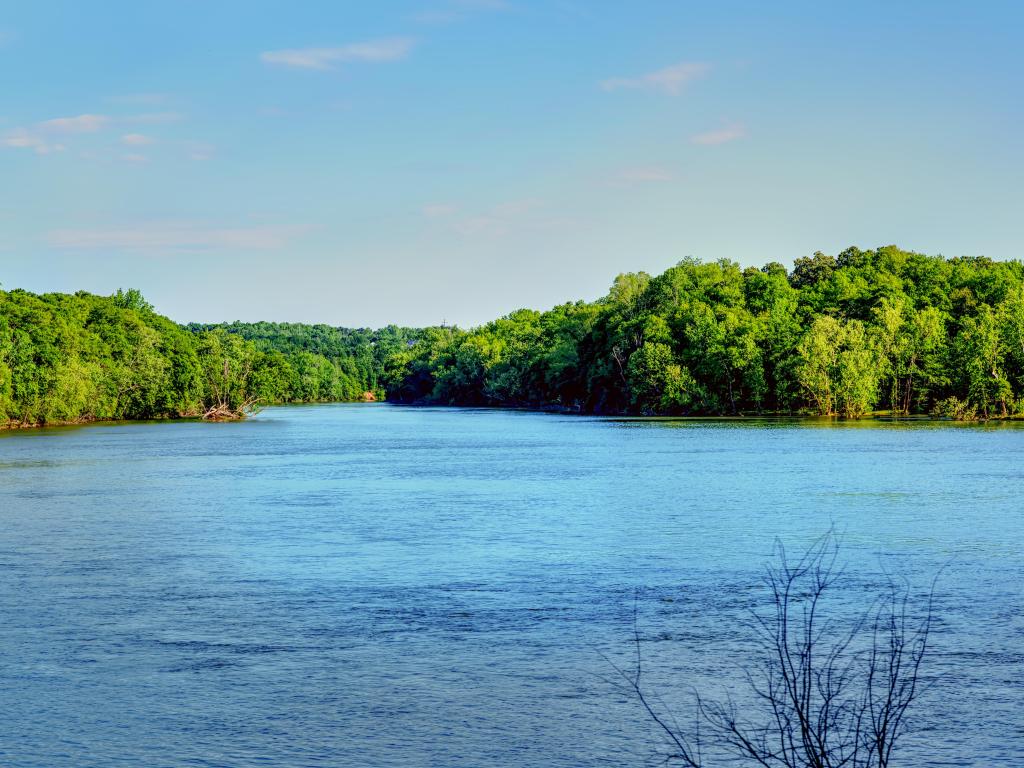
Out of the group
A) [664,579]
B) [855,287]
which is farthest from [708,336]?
[664,579]

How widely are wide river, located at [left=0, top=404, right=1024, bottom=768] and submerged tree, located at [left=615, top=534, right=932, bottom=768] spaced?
33 centimetres

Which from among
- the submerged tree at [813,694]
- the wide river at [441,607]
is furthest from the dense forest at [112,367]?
the submerged tree at [813,694]

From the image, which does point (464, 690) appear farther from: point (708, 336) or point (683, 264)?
point (683, 264)

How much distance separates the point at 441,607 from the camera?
1684cm

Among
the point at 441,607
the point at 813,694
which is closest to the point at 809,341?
the point at 441,607

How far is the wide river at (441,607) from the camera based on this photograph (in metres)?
11.1

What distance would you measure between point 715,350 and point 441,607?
96129 millimetres

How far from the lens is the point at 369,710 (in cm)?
1187

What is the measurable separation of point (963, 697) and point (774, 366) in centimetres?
10046

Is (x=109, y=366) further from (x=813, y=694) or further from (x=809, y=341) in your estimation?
(x=813, y=694)

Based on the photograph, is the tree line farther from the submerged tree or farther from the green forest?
the submerged tree

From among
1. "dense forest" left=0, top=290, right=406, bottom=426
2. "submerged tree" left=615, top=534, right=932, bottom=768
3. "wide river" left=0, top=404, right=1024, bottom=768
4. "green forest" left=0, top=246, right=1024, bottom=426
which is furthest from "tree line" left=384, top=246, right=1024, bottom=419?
"submerged tree" left=615, top=534, right=932, bottom=768

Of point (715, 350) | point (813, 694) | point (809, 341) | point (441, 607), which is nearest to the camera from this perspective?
point (813, 694)

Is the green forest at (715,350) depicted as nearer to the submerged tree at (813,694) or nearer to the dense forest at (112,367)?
the dense forest at (112,367)
